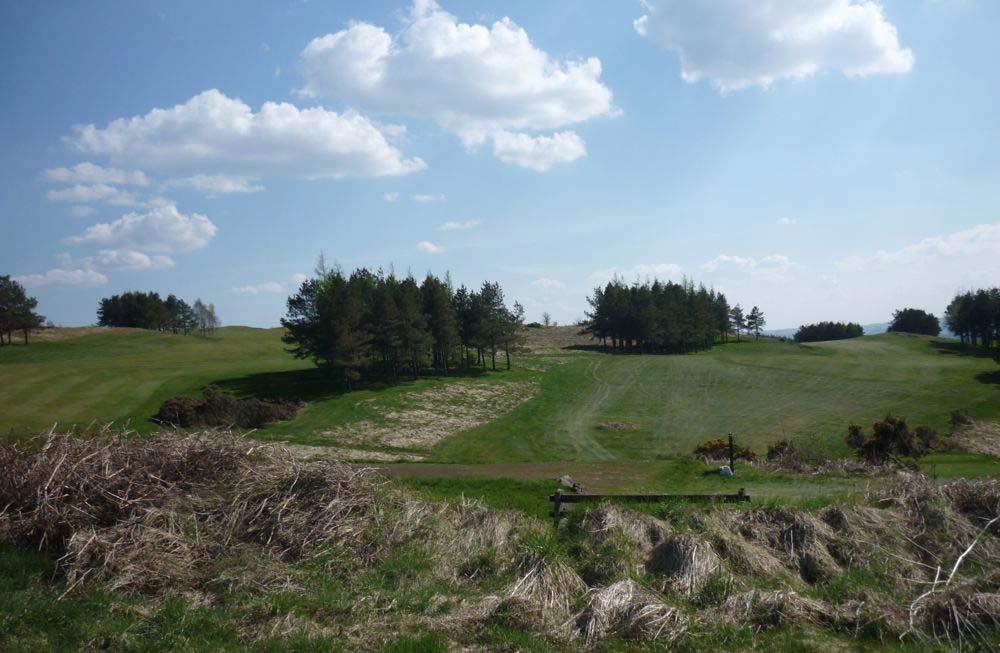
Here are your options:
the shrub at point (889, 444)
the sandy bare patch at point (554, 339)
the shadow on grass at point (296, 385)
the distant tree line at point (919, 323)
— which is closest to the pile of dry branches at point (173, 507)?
the shrub at point (889, 444)

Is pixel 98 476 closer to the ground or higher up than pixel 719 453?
higher up

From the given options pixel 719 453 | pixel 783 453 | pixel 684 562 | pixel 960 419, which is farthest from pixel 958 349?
pixel 684 562

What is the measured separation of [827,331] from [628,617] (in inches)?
6158

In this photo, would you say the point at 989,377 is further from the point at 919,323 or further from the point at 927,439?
the point at 919,323

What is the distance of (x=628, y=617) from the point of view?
24.0 ft

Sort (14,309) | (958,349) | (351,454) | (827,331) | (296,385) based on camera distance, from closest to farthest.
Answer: (351,454) < (296,385) < (14,309) < (958,349) < (827,331)

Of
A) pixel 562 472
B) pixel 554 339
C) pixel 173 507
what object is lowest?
pixel 562 472

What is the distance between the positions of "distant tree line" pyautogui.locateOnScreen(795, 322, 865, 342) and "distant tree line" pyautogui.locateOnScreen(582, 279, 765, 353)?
56.4m

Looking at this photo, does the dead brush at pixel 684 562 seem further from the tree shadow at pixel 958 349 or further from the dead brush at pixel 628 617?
the tree shadow at pixel 958 349

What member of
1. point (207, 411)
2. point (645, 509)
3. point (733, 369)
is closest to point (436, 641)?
point (645, 509)

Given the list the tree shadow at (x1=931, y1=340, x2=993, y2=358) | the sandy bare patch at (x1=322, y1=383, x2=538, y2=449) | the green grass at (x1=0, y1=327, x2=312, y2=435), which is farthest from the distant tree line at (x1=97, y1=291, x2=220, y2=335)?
the tree shadow at (x1=931, y1=340, x2=993, y2=358)

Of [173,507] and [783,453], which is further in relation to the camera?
[783,453]

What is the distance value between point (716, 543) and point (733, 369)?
2408 inches

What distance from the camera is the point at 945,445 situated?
2744 cm
